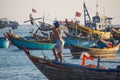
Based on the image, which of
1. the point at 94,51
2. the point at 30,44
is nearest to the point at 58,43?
the point at 94,51

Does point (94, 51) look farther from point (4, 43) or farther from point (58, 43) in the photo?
point (4, 43)

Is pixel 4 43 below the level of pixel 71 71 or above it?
below

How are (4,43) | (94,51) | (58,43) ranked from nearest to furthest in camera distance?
1. (58,43)
2. (94,51)
3. (4,43)

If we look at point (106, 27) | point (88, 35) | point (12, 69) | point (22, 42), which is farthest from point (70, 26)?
point (12, 69)

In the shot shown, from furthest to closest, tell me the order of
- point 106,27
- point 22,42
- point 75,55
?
point 106,27 < point 22,42 < point 75,55

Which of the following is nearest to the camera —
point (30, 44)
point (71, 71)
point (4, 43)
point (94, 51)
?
point (71, 71)

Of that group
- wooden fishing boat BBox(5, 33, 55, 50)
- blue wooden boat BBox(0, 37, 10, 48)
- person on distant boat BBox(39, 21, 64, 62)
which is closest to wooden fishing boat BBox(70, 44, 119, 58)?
wooden fishing boat BBox(5, 33, 55, 50)

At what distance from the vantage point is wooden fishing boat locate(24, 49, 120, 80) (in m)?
18.4

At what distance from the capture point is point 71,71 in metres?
19.0

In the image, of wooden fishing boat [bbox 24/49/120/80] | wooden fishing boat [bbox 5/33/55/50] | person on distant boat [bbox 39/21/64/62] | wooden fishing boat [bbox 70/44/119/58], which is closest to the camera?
wooden fishing boat [bbox 24/49/120/80]

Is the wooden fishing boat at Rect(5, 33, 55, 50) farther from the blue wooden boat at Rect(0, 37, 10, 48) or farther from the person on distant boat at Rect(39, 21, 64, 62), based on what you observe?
the person on distant boat at Rect(39, 21, 64, 62)

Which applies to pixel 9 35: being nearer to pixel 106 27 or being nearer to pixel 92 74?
pixel 106 27

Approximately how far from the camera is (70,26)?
167 feet

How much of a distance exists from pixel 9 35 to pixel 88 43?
914cm
